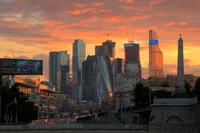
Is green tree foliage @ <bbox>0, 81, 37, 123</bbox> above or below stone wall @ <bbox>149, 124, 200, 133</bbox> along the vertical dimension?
above

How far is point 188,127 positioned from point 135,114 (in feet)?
127

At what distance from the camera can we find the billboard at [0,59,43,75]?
189m

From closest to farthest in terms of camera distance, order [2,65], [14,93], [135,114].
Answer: [135,114], [14,93], [2,65]

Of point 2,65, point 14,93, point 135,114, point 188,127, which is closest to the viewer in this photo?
point 188,127

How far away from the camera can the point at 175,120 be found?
105375 millimetres

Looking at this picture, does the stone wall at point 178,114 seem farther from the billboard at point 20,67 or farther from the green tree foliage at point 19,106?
the billboard at point 20,67

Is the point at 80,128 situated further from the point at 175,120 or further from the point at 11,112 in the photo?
the point at 11,112

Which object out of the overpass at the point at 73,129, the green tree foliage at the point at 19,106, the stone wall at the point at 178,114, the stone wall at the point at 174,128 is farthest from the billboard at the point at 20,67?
the stone wall at the point at 174,128

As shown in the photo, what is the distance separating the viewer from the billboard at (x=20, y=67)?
620 feet

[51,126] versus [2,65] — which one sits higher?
[2,65]

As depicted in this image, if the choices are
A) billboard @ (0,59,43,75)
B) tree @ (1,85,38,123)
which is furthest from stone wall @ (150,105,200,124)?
billboard @ (0,59,43,75)

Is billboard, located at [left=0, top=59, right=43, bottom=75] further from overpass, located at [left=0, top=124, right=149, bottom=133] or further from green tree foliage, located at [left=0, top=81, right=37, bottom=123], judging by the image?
overpass, located at [left=0, top=124, right=149, bottom=133]

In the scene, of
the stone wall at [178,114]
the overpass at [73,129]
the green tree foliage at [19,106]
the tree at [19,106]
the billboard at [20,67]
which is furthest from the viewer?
the billboard at [20,67]

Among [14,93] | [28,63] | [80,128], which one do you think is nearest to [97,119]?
[28,63]
